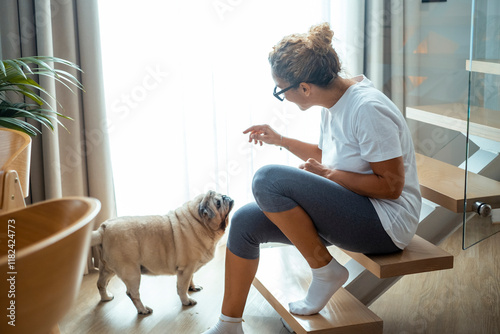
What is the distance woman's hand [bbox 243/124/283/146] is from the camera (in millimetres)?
1807

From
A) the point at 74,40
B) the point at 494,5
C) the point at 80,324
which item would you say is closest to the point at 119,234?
the point at 80,324

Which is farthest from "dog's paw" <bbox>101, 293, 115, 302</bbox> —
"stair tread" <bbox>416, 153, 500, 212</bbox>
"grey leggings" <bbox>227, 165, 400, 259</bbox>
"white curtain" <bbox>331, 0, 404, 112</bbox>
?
"white curtain" <bbox>331, 0, 404, 112</bbox>

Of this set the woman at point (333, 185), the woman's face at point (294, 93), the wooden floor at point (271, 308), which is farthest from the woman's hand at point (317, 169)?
the wooden floor at point (271, 308)

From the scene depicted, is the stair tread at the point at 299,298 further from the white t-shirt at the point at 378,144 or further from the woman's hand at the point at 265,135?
Result: the woman's hand at the point at 265,135

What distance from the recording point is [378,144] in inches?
53.4

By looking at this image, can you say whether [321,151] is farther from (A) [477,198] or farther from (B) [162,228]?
(B) [162,228]

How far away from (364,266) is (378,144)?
1.19ft

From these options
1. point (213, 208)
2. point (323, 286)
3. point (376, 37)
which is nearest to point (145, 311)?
point (213, 208)

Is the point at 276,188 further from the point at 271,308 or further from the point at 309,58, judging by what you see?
the point at 271,308

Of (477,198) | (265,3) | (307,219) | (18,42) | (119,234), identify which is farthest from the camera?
(265,3)

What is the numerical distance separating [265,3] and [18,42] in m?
1.13

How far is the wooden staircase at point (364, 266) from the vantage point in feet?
4.70

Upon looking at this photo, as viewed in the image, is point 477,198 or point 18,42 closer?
point 477,198

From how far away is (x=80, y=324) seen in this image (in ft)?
6.15
